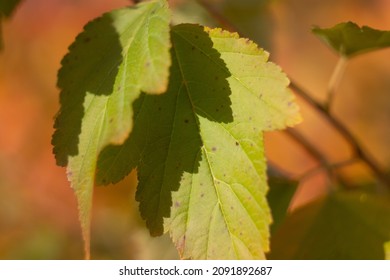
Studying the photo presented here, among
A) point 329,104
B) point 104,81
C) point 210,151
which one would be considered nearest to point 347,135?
point 329,104

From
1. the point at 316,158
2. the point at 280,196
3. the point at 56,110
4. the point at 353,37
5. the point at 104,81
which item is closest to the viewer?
the point at 104,81

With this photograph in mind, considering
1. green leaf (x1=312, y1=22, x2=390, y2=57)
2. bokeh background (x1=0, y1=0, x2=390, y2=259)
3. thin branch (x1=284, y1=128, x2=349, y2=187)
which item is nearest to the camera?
green leaf (x1=312, y1=22, x2=390, y2=57)

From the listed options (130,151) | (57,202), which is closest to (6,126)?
(57,202)

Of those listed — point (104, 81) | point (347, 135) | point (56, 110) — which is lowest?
point (56, 110)

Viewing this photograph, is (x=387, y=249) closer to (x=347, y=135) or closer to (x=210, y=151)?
(x=347, y=135)

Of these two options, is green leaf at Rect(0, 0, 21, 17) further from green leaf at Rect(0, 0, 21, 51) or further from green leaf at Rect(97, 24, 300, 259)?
green leaf at Rect(97, 24, 300, 259)

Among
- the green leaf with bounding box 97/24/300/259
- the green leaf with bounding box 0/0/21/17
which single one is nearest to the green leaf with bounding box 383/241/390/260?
the green leaf with bounding box 97/24/300/259

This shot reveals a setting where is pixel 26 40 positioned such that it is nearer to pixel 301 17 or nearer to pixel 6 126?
pixel 6 126
